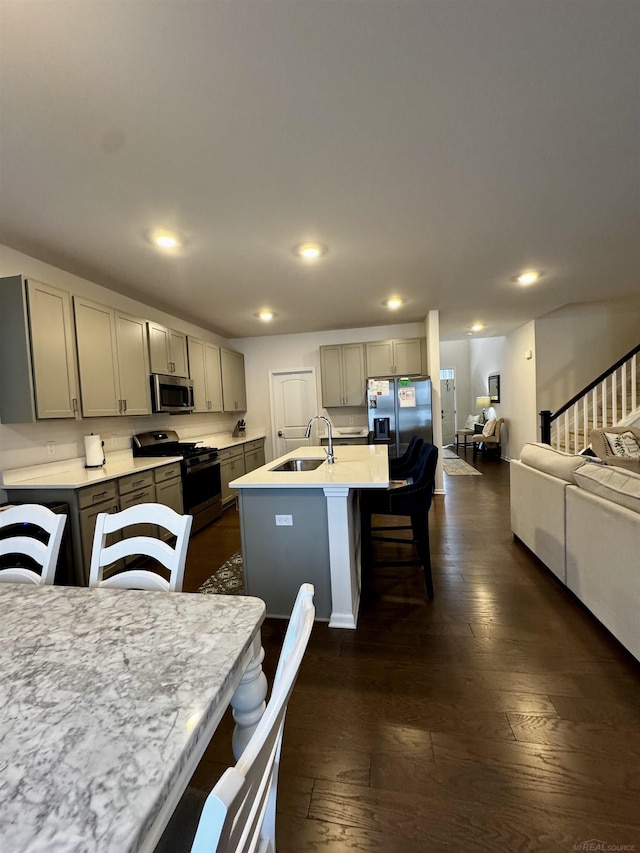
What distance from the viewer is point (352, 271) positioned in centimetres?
347

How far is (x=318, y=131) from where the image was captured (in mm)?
1719

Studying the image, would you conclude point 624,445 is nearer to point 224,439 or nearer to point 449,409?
point 224,439

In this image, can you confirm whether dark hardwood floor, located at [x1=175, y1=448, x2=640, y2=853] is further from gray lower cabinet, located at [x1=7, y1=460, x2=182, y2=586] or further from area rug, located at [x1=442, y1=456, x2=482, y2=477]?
area rug, located at [x1=442, y1=456, x2=482, y2=477]

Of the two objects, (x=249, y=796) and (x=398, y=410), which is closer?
(x=249, y=796)

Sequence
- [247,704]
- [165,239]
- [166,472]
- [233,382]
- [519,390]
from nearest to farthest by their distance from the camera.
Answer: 1. [247,704]
2. [165,239]
3. [166,472]
4. [233,382]
5. [519,390]

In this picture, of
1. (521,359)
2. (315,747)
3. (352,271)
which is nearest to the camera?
(315,747)

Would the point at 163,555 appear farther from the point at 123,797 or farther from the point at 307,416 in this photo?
the point at 307,416

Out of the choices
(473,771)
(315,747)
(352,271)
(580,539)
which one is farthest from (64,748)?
(352,271)

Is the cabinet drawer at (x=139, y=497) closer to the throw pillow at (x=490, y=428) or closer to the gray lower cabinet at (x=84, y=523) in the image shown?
the gray lower cabinet at (x=84, y=523)

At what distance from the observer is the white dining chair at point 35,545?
1.33m

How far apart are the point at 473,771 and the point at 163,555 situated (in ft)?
4.54

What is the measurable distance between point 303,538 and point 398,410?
3.10m

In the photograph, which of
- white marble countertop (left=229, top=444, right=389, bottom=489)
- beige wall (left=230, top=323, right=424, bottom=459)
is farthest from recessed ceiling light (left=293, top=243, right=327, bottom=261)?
beige wall (left=230, top=323, right=424, bottom=459)

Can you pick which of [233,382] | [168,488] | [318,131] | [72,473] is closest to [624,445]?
[318,131]
